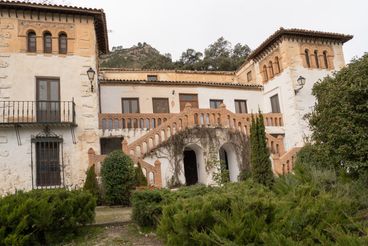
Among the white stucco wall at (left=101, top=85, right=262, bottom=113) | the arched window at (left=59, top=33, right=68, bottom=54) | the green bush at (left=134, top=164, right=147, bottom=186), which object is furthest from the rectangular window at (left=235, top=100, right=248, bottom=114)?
the arched window at (left=59, top=33, right=68, bottom=54)

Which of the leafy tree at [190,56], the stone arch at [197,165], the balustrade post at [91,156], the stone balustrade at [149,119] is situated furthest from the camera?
the leafy tree at [190,56]

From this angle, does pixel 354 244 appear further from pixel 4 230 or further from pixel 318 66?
pixel 318 66

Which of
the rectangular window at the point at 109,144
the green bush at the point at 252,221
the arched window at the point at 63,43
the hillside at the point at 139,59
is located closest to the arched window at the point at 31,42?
the arched window at the point at 63,43

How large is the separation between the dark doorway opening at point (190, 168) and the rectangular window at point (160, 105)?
287cm

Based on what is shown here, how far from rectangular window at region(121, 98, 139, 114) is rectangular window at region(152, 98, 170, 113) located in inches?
40.9

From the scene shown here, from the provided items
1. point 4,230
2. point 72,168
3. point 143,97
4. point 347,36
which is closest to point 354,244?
point 4,230

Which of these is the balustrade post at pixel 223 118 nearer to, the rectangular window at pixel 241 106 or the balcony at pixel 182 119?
the balcony at pixel 182 119

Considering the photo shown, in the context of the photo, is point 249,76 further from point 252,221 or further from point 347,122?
point 252,221

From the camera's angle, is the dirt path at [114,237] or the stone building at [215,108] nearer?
the dirt path at [114,237]

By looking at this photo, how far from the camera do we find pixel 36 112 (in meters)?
14.2

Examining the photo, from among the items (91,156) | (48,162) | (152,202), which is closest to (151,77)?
(48,162)

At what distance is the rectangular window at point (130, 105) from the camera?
18906mm

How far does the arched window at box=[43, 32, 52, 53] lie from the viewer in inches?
594

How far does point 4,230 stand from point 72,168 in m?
8.66
